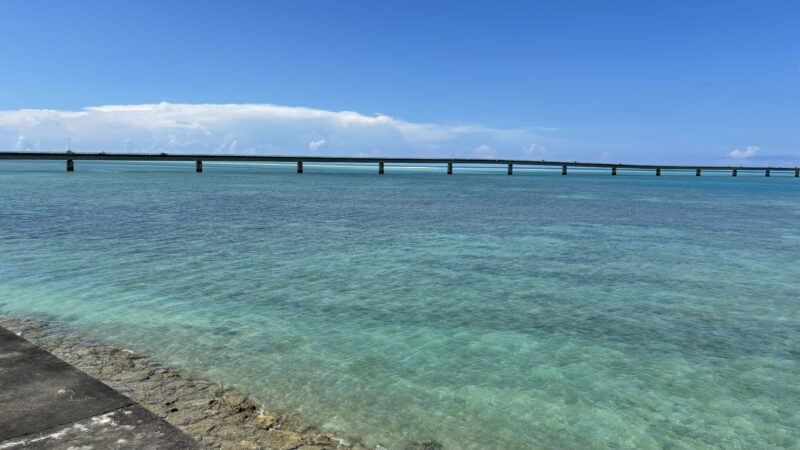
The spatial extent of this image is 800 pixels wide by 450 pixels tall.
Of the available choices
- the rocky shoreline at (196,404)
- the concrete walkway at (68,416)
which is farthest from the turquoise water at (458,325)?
the concrete walkway at (68,416)

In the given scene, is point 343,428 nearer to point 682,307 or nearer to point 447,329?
point 447,329

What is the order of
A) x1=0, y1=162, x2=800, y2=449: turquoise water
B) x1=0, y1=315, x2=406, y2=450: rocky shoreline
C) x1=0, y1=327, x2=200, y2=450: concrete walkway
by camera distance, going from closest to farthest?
x1=0, y1=327, x2=200, y2=450: concrete walkway, x1=0, y1=315, x2=406, y2=450: rocky shoreline, x1=0, y1=162, x2=800, y2=449: turquoise water

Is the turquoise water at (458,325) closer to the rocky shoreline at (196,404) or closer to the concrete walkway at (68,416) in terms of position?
the rocky shoreline at (196,404)

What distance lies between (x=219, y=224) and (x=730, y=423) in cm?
2442

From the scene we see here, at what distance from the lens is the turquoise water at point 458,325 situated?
21.8 feet

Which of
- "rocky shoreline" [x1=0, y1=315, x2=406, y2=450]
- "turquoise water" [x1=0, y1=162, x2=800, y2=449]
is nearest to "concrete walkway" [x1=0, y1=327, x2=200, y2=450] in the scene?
"rocky shoreline" [x1=0, y1=315, x2=406, y2=450]

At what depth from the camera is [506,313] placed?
11617 mm

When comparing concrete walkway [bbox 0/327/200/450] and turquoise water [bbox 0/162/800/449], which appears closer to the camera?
concrete walkway [bbox 0/327/200/450]

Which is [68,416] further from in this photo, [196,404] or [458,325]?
[458,325]

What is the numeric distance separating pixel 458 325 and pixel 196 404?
18.3 feet

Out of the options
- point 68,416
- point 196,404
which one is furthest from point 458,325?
point 68,416

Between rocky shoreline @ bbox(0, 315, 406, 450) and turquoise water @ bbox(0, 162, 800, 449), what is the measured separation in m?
0.33

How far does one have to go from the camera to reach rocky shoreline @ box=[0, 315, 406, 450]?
552 cm

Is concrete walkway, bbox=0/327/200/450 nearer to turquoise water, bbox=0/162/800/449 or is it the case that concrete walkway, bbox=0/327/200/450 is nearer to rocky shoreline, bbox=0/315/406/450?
rocky shoreline, bbox=0/315/406/450
